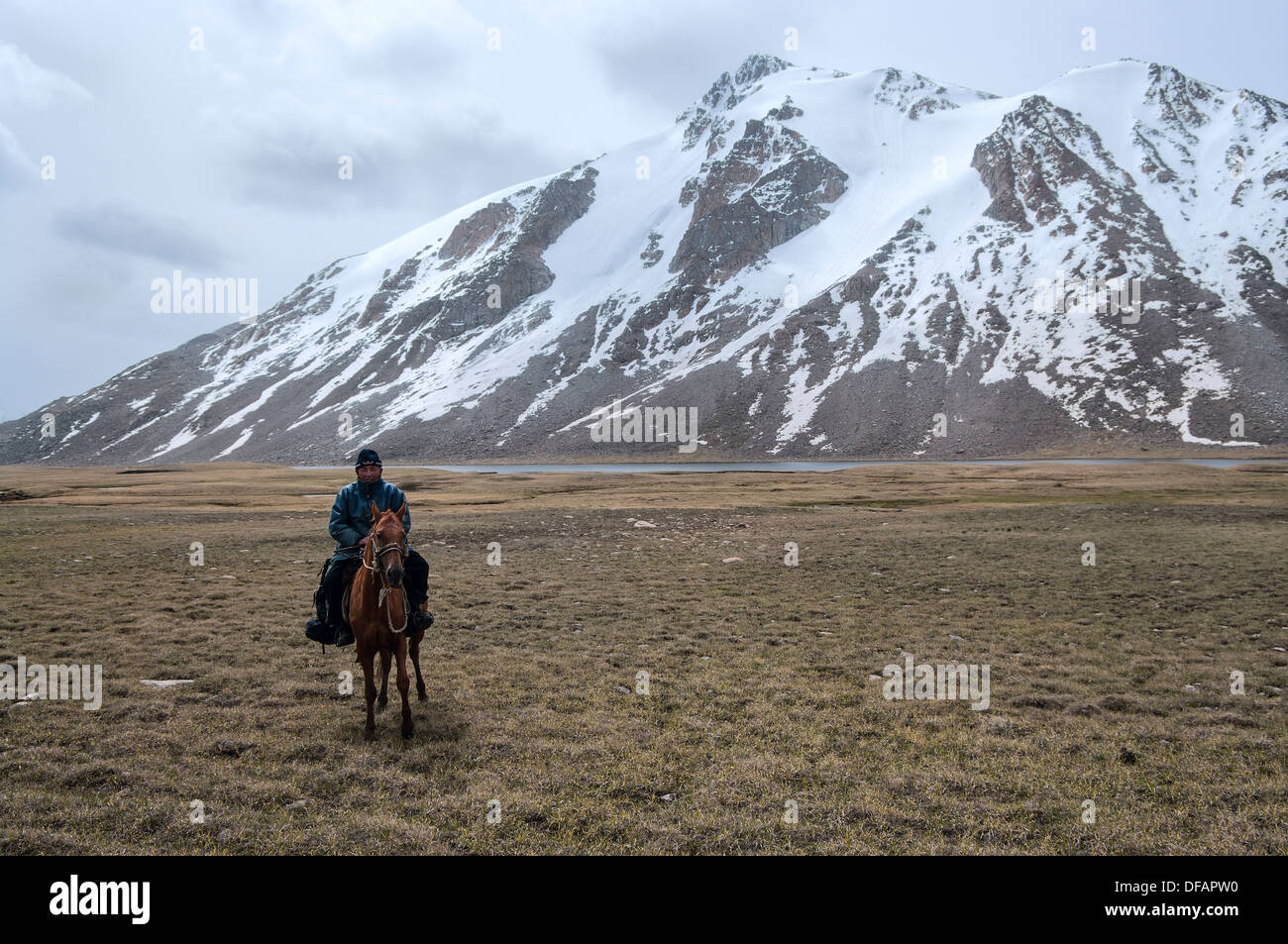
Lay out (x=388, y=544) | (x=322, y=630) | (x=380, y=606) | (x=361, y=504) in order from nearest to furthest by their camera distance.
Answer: (x=388, y=544) → (x=380, y=606) → (x=322, y=630) → (x=361, y=504)

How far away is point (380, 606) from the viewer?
36.3 ft

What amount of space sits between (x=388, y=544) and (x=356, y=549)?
6.12ft

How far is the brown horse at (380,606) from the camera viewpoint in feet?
34.8

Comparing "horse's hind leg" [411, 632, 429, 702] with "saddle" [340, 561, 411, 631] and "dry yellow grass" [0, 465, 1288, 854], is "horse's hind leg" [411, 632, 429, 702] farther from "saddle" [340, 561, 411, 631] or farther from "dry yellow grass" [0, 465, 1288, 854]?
"saddle" [340, 561, 411, 631]

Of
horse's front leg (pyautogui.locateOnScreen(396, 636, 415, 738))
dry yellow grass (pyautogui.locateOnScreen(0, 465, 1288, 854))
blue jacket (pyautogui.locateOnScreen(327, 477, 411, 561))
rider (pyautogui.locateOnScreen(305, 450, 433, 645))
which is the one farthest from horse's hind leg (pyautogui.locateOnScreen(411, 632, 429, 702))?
blue jacket (pyautogui.locateOnScreen(327, 477, 411, 561))

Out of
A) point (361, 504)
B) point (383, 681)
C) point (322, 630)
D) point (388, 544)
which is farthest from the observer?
point (361, 504)

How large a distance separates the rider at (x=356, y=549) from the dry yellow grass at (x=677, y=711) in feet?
5.08

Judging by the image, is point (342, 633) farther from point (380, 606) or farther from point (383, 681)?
point (380, 606)

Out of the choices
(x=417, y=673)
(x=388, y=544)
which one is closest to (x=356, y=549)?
(x=388, y=544)

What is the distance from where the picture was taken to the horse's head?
33.7 ft

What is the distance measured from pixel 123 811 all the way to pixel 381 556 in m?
4.27

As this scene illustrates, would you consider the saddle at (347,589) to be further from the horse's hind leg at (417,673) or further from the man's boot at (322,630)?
the horse's hind leg at (417,673)

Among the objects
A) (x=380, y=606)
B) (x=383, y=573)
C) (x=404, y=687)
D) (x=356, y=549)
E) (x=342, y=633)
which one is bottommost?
(x=404, y=687)

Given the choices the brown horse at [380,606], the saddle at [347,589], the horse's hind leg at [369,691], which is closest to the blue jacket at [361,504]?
the saddle at [347,589]
